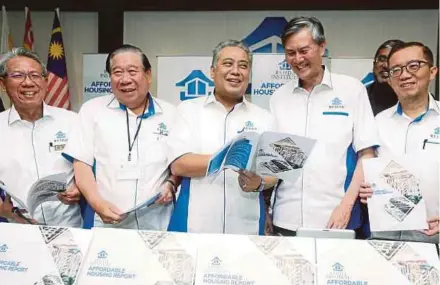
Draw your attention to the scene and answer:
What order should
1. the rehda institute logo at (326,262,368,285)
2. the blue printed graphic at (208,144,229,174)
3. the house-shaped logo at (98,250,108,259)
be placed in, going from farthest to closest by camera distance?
the blue printed graphic at (208,144,229,174), the house-shaped logo at (98,250,108,259), the rehda institute logo at (326,262,368,285)

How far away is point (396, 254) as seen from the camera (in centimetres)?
157

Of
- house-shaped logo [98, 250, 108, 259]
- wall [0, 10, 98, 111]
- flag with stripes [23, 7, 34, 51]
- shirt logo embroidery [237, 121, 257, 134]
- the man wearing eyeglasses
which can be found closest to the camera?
house-shaped logo [98, 250, 108, 259]

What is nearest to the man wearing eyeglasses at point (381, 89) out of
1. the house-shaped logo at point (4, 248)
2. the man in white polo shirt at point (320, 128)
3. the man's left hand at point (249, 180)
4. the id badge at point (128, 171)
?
the man in white polo shirt at point (320, 128)

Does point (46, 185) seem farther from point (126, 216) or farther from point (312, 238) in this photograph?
point (312, 238)

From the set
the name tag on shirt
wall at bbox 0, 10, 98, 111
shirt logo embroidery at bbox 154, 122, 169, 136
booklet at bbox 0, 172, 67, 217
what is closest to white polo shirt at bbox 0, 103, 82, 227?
Answer: booklet at bbox 0, 172, 67, 217

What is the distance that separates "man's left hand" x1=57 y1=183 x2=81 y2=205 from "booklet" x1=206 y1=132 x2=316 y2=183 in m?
0.72

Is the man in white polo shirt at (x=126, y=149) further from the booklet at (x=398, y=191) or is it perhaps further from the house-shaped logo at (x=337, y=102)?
the booklet at (x=398, y=191)

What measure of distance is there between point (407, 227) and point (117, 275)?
0.95m

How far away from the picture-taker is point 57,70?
18.7 feet

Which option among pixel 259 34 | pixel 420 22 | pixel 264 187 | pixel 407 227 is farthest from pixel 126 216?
pixel 420 22

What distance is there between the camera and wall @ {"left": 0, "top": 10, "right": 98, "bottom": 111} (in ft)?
20.2

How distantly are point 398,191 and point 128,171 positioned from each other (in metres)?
1.12

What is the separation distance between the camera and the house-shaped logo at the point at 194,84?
4.89 metres

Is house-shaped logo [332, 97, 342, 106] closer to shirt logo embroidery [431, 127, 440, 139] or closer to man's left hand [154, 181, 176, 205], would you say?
shirt logo embroidery [431, 127, 440, 139]
